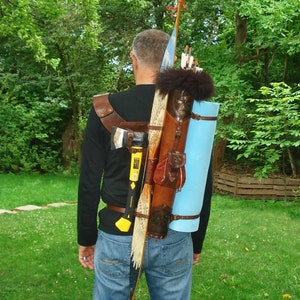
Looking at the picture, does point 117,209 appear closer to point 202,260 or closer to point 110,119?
point 110,119

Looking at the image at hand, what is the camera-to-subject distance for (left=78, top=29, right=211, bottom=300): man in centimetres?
219

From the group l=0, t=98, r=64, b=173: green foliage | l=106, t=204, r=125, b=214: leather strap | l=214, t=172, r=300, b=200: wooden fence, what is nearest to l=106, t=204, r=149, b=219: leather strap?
l=106, t=204, r=125, b=214: leather strap

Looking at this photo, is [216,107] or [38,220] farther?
Answer: [38,220]

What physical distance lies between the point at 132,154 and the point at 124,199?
0.77 feet

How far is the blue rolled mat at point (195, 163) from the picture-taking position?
2092 millimetres

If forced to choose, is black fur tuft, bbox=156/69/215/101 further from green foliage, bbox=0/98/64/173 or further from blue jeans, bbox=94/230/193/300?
green foliage, bbox=0/98/64/173

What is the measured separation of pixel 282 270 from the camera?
511cm

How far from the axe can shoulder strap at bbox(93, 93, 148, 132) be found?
0.05 metres

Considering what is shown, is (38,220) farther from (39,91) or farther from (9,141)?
(39,91)

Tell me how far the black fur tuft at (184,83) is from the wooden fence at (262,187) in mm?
9492

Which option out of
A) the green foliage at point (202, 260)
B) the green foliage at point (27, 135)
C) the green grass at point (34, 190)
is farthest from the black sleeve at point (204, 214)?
A: the green foliage at point (27, 135)

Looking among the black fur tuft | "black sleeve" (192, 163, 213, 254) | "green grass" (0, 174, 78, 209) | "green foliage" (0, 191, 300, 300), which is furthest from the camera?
"green grass" (0, 174, 78, 209)

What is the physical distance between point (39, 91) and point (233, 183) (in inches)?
332

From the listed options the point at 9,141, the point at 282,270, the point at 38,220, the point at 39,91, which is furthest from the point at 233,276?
the point at 39,91
